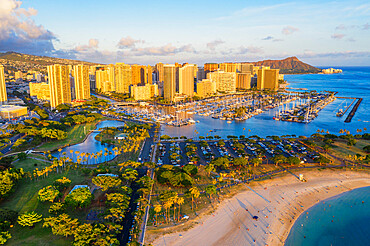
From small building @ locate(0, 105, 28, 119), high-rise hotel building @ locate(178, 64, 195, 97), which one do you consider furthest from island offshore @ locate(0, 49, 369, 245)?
high-rise hotel building @ locate(178, 64, 195, 97)

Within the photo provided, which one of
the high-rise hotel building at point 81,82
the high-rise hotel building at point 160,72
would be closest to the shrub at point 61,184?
the high-rise hotel building at point 81,82

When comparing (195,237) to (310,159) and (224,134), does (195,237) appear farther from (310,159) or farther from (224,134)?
(224,134)

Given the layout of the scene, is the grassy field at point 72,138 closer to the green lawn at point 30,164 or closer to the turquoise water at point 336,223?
the green lawn at point 30,164

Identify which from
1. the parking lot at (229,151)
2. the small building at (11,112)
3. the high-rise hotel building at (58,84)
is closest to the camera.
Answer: the parking lot at (229,151)

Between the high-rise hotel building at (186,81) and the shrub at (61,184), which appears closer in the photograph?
the shrub at (61,184)

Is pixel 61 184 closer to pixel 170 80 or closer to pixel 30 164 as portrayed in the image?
pixel 30 164

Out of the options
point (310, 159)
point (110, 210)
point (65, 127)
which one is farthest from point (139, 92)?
point (110, 210)

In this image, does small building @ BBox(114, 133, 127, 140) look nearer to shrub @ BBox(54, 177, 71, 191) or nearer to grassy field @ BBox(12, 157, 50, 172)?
grassy field @ BBox(12, 157, 50, 172)
